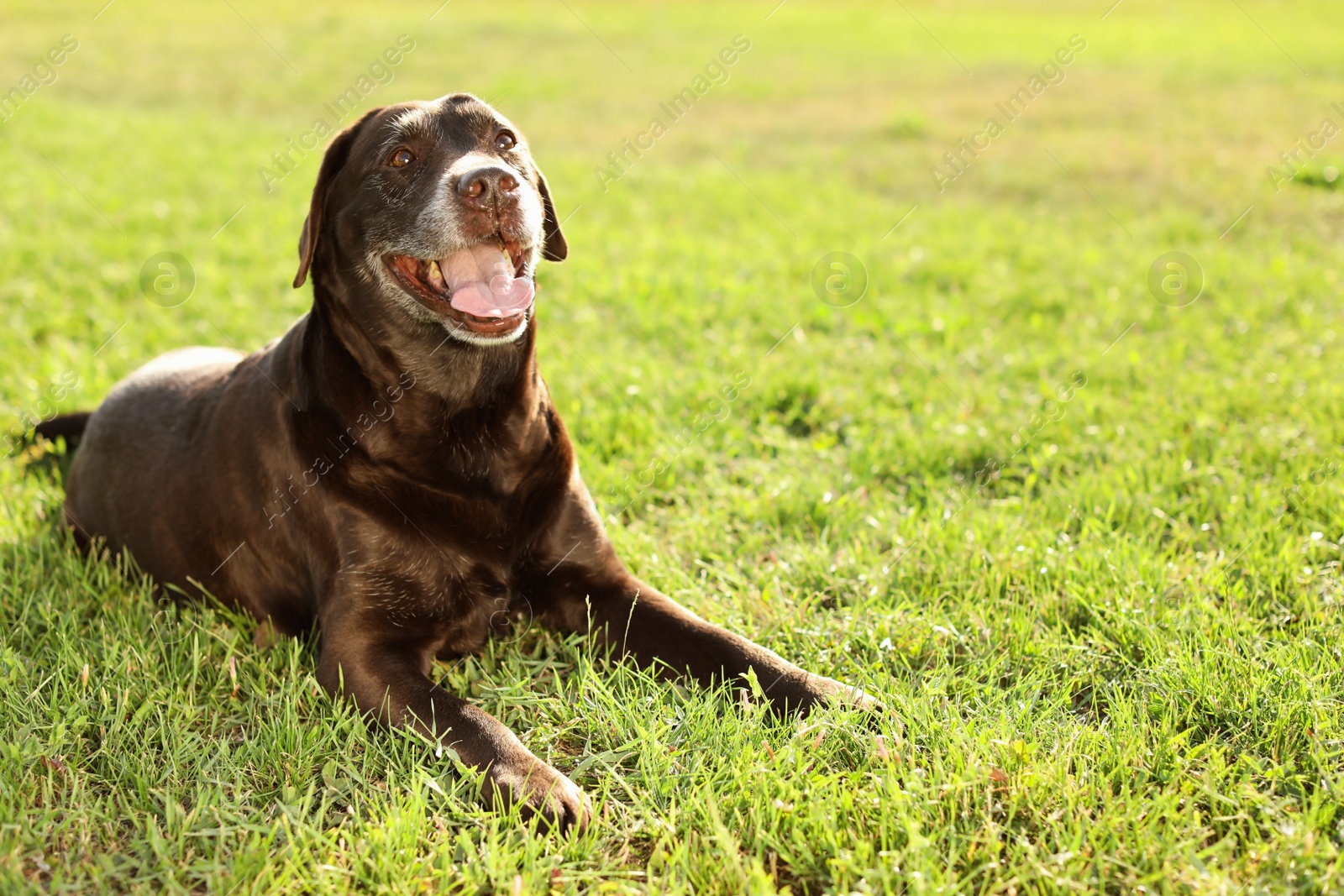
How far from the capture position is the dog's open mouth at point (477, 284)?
291 centimetres

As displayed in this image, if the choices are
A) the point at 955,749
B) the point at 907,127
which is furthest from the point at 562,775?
the point at 907,127

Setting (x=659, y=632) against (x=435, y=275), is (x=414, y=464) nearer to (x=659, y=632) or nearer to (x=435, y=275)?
(x=435, y=275)

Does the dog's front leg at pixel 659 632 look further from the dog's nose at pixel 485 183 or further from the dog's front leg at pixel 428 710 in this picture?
the dog's nose at pixel 485 183

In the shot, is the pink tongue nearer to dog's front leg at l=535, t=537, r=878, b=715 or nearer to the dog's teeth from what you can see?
the dog's teeth

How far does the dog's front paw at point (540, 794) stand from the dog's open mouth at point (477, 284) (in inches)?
47.4

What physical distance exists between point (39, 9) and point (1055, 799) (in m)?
26.1

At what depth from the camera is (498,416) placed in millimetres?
3092

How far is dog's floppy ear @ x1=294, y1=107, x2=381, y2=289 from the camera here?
3023 millimetres

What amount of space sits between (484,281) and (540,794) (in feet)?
5.08

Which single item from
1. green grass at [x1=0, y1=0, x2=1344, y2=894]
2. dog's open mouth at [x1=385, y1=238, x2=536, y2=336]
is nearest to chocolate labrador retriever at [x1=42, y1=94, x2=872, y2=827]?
dog's open mouth at [x1=385, y1=238, x2=536, y2=336]

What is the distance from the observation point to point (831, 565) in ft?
11.6

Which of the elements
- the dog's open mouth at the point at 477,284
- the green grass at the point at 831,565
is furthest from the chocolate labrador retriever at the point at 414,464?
the green grass at the point at 831,565

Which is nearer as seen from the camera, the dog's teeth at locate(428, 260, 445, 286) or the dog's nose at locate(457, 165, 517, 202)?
the dog's nose at locate(457, 165, 517, 202)

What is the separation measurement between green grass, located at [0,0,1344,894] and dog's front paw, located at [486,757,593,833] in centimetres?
6
